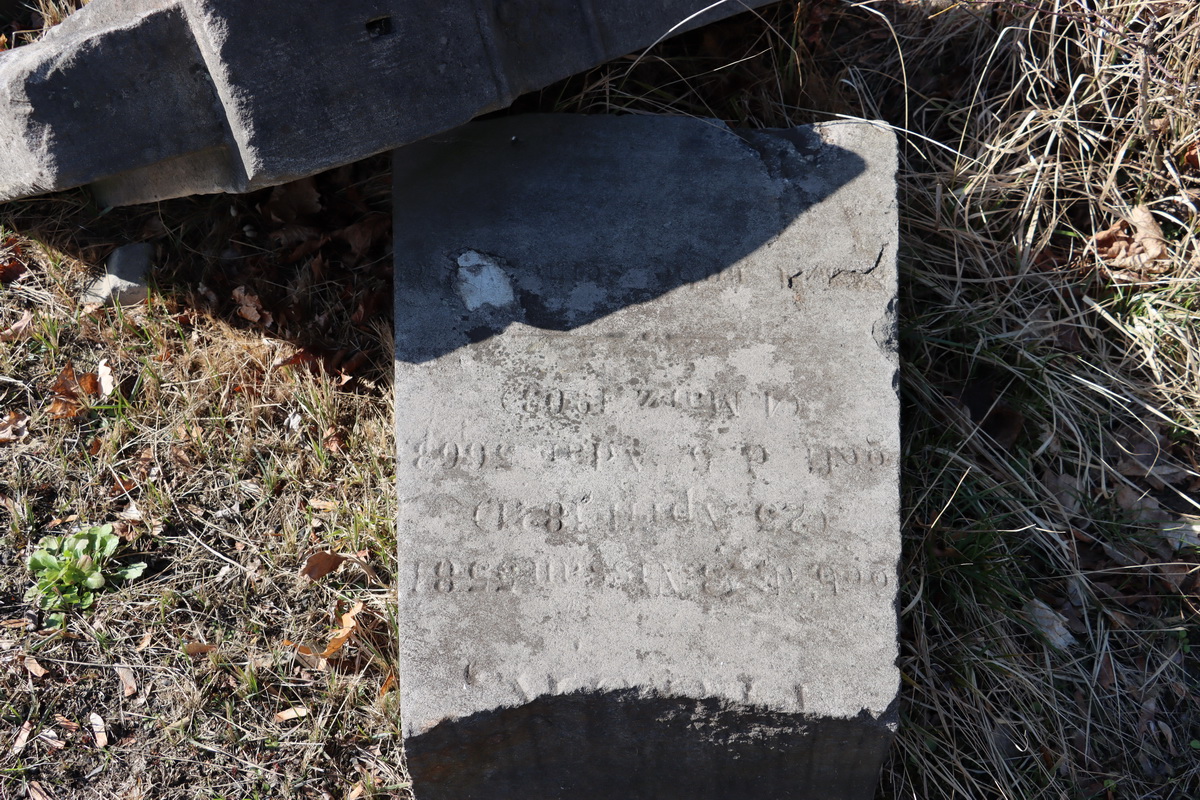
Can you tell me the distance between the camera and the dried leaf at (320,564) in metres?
2.59

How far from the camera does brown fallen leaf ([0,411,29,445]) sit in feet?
9.21

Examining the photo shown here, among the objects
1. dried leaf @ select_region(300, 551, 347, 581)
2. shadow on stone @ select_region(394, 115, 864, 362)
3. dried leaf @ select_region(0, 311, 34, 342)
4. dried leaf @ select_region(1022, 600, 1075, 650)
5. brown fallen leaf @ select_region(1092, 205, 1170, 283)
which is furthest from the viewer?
brown fallen leaf @ select_region(1092, 205, 1170, 283)

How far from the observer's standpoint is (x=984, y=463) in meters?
2.88

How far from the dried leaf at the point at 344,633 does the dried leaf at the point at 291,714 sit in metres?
0.14

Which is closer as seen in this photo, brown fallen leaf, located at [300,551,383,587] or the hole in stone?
the hole in stone

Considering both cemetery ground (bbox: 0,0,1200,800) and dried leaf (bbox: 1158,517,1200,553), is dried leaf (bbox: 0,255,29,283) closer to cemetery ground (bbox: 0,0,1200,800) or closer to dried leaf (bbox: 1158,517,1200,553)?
cemetery ground (bbox: 0,0,1200,800)

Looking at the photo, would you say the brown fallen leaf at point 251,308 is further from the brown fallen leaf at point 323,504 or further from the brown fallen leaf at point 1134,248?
the brown fallen leaf at point 1134,248

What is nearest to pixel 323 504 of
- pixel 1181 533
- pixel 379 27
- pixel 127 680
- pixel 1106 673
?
pixel 127 680

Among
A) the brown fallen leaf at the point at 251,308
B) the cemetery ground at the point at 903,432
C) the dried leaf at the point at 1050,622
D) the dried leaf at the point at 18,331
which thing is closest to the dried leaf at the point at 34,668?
the cemetery ground at the point at 903,432

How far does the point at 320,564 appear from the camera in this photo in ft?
8.55

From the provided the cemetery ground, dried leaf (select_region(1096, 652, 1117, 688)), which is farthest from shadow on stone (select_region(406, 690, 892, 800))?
dried leaf (select_region(1096, 652, 1117, 688))

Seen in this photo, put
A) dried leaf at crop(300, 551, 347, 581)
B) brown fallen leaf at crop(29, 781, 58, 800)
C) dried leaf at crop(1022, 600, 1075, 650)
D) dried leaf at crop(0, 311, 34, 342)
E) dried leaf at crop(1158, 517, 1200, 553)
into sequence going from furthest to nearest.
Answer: dried leaf at crop(0, 311, 34, 342), dried leaf at crop(1158, 517, 1200, 553), dried leaf at crop(1022, 600, 1075, 650), dried leaf at crop(300, 551, 347, 581), brown fallen leaf at crop(29, 781, 58, 800)

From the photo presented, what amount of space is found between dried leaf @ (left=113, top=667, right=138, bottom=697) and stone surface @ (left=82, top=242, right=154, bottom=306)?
1.13m

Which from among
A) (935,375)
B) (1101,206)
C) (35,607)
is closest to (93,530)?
(35,607)
